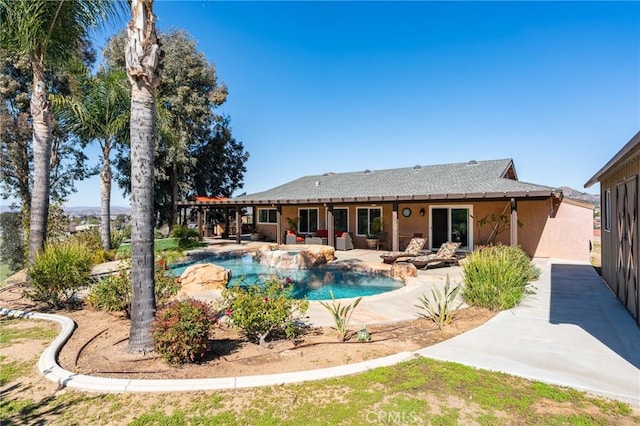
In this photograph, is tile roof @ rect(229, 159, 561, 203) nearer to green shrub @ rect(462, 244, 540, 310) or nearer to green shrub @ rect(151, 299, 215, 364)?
green shrub @ rect(462, 244, 540, 310)

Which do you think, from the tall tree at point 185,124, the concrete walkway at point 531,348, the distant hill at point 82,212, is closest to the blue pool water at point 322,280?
the concrete walkway at point 531,348

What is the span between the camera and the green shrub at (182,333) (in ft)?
14.1

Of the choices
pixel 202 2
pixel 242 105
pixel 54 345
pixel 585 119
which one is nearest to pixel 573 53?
pixel 585 119

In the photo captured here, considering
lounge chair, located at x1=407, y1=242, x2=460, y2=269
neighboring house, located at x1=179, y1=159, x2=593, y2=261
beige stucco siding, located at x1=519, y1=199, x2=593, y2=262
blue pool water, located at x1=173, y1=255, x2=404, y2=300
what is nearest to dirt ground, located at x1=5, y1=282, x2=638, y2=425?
blue pool water, located at x1=173, y1=255, x2=404, y2=300

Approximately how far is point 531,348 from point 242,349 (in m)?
4.26

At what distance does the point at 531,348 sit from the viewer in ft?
16.2

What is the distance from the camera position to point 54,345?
5016mm

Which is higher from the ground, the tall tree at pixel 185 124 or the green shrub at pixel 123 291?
the tall tree at pixel 185 124

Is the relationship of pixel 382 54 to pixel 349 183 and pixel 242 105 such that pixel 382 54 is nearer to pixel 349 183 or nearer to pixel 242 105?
pixel 349 183

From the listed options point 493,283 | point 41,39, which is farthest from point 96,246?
point 493,283

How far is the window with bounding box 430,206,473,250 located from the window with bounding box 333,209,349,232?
5233mm

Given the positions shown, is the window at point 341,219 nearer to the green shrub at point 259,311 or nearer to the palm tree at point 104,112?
the palm tree at point 104,112

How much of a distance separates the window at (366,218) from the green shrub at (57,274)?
1470cm

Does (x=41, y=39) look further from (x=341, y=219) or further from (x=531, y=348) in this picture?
(x=341, y=219)
